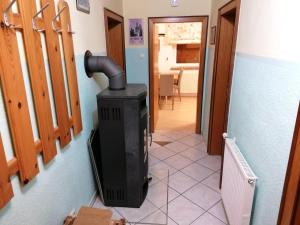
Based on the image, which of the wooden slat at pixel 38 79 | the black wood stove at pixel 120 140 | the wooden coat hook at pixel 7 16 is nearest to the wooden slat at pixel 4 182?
the wooden slat at pixel 38 79

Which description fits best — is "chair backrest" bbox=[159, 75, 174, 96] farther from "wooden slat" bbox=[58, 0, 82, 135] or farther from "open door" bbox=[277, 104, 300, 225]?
"open door" bbox=[277, 104, 300, 225]

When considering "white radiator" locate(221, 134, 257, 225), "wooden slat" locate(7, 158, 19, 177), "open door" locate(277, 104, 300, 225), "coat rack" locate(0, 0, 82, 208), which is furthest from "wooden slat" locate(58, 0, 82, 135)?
"open door" locate(277, 104, 300, 225)

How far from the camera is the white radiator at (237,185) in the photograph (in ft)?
4.56

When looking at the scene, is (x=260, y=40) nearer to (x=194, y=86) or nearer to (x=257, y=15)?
(x=257, y=15)

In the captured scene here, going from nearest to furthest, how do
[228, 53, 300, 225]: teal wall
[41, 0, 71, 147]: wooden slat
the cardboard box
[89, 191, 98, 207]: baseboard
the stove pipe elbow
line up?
1. [228, 53, 300, 225]: teal wall
2. [41, 0, 71, 147]: wooden slat
3. the cardboard box
4. the stove pipe elbow
5. [89, 191, 98, 207]: baseboard

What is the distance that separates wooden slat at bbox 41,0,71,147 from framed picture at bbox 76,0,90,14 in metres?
0.45

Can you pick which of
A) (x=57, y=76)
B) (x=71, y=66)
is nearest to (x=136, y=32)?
(x=71, y=66)

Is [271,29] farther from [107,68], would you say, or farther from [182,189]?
[182,189]

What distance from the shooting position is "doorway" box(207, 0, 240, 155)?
2.56m

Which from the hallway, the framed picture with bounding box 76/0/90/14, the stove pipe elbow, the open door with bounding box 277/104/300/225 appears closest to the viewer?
the open door with bounding box 277/104/300/225

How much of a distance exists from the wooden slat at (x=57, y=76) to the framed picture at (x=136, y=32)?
2.11 m

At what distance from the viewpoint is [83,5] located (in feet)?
6.21

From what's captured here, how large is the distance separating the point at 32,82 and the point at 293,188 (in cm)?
140

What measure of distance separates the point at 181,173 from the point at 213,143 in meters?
0.72
